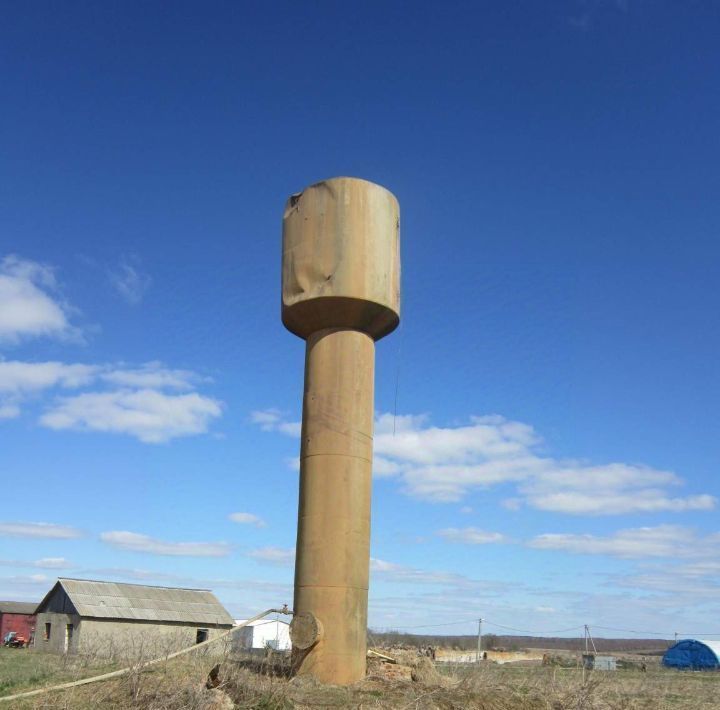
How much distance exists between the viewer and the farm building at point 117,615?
39.7 m

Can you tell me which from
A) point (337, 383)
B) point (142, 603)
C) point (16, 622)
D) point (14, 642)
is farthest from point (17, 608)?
point (337, 383)

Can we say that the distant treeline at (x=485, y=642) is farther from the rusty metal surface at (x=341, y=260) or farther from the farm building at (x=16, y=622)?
the farm building at (x=16, y=622)

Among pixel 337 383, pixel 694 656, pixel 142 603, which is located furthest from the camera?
pixel 142 603

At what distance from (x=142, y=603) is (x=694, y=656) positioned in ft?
90.8

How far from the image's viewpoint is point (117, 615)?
40.4 metres

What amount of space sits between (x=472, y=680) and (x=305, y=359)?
210 inches

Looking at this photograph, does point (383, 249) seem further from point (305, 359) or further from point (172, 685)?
point (172, 685)

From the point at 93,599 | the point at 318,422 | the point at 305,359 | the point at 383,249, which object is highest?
the point at 383,249

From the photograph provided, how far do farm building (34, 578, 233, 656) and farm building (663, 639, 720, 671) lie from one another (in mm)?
22823

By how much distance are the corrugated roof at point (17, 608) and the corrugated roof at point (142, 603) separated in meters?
→ 20.5

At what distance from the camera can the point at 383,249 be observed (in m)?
12.7

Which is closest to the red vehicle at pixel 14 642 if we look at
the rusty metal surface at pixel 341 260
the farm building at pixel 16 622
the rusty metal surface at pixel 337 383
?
the farm building at pixel 16 622

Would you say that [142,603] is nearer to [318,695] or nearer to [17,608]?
[17,608]

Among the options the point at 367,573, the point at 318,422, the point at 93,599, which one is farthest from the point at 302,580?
the point at 93,599
